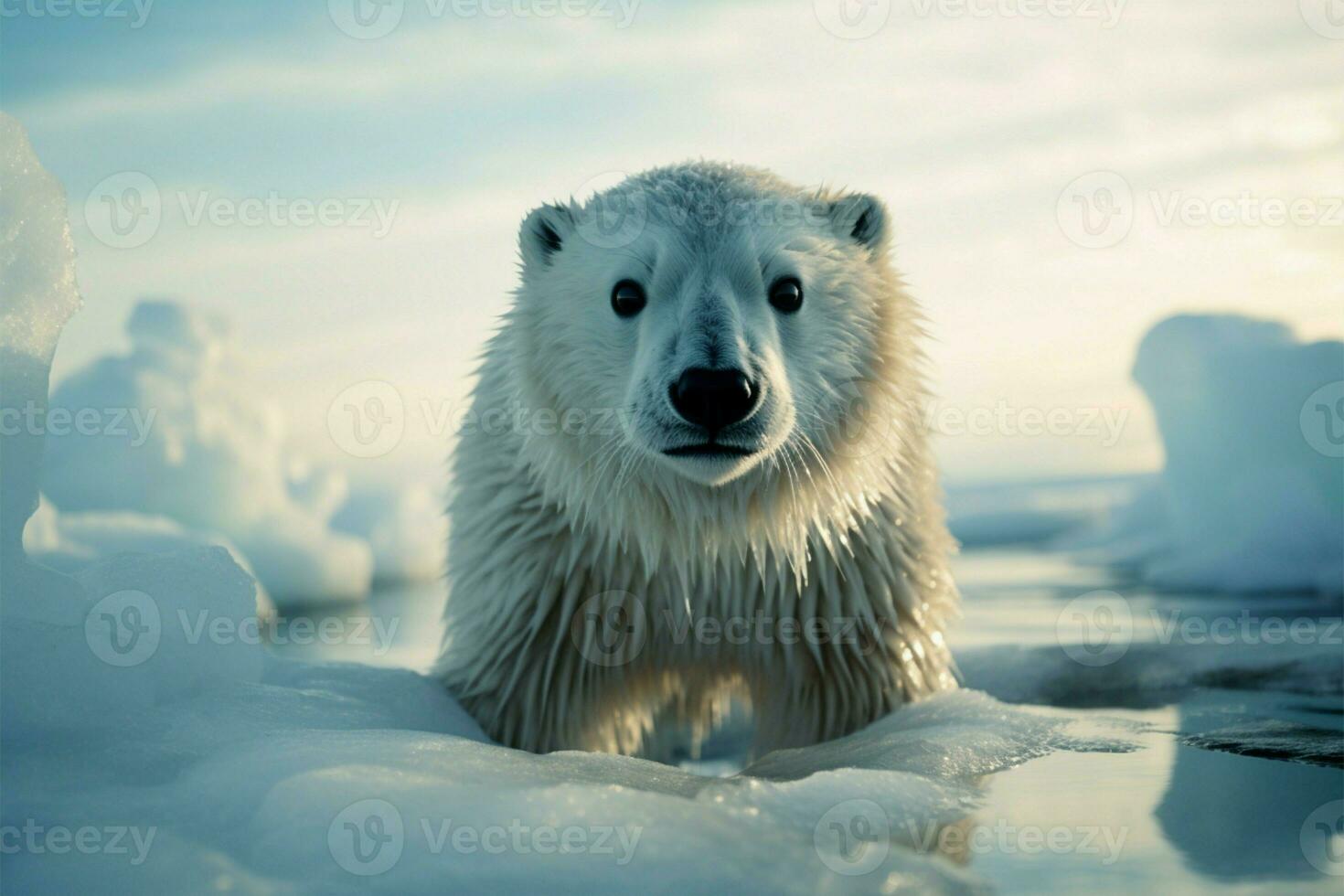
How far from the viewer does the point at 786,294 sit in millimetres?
3113

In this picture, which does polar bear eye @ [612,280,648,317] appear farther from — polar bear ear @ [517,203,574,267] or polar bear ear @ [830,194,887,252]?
polar bear ear @ [830,194,887,252]

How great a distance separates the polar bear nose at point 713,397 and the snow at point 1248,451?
18.8 feet

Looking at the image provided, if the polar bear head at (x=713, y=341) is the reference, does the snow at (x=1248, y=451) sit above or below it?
above

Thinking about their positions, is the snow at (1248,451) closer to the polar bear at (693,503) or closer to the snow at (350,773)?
the snow at (350,773)

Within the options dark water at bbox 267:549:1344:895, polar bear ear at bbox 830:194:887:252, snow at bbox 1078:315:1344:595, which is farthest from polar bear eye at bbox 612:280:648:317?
snow at bbox 1078:315:1344:595

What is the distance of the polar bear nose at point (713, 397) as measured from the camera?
2.67 metres

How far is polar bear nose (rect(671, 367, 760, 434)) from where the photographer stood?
8.77 feet

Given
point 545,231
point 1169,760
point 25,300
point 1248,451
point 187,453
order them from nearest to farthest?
point 25,300 → point 1169,760 → point 545,231 → point 1248,451 → point 187,453

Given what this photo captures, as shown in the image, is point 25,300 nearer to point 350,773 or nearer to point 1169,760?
point 350,773

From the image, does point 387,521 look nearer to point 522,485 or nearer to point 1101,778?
point 522,485

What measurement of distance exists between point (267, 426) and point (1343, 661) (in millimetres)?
8176

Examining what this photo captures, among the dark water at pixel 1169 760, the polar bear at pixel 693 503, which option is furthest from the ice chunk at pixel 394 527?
the polar bear at pixel 693 503

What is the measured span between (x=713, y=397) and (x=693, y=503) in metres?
0.61

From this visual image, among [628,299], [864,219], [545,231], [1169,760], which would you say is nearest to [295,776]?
[628,299]
